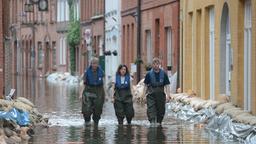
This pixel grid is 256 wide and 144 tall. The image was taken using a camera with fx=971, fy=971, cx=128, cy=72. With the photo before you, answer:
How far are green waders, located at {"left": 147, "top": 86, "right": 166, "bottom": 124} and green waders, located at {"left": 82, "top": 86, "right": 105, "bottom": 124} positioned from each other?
1216 mm

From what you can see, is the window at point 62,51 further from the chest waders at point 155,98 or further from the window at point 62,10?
the chest waders at point 155,98

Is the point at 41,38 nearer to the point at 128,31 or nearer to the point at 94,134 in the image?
the point at 128,31

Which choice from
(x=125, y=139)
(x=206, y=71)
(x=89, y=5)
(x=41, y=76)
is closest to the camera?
(x=125, y=139)

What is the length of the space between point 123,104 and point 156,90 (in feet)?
3.63

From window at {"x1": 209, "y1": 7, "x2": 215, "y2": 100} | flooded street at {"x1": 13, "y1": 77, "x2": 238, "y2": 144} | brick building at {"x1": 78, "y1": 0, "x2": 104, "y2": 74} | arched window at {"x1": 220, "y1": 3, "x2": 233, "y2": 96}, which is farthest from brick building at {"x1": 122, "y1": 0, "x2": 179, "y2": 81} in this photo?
brick building at {"x1": 78, "y1": 0, "x2": 104, "y2": 74}

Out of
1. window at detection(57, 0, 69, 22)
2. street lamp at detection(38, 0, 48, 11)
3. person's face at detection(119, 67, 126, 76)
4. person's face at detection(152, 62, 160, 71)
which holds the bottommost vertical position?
person's face at detection(119, 67, 126, 76)

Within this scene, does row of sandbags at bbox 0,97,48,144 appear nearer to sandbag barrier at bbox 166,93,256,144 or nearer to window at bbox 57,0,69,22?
sandbag barrier at bbox 166,93,256,144

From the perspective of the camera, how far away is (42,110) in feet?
102

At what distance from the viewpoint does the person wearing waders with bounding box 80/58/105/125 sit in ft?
78.8

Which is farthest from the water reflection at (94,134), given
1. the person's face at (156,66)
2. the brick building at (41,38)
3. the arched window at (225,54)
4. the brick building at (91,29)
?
the brick building at (41,38)

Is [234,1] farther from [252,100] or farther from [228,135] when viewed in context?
[228,135]

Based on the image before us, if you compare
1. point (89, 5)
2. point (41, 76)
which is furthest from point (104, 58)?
point (41, 76)

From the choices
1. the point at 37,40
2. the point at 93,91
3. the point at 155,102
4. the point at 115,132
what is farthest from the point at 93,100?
the point at 37,40

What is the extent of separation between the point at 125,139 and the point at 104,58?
38352 mm
